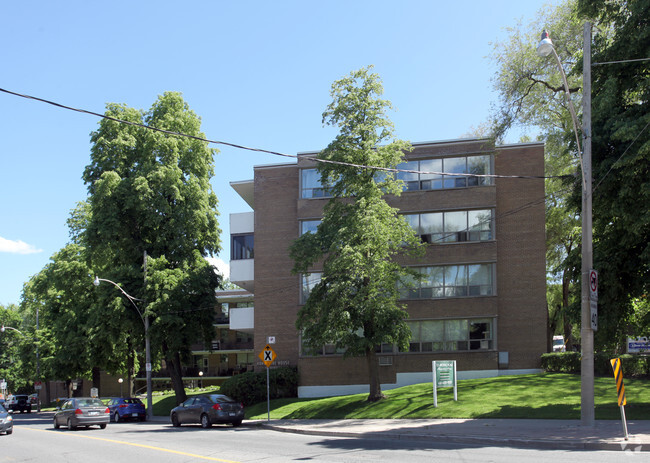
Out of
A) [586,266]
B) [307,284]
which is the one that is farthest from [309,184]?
[586,266]

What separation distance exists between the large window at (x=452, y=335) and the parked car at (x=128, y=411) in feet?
50.7

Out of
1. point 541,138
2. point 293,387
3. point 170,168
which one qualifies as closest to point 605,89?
point 541,138

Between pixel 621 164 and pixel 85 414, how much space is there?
76.3 ft

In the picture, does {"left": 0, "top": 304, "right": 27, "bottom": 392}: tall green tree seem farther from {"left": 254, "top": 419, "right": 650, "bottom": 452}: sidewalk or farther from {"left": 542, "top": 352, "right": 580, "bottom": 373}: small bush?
{"left": 254, "top": 419, "right": 650, "bottom": 452}: sidewalk

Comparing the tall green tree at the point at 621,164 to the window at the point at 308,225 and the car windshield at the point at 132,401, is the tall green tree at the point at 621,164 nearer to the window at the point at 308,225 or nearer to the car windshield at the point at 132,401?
the window at the point at 308,225

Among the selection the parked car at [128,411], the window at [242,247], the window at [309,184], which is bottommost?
the parked car at [128,411]

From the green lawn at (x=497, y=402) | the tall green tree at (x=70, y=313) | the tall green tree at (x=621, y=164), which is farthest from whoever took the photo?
the tall green tree at (x=70, y=313)

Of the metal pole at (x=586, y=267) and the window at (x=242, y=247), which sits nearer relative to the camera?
the metal pole at (x=586, y=267)

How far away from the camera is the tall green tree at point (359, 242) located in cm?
2402

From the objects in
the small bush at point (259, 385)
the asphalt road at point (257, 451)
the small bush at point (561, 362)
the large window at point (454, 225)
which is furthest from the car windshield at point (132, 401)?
the small bush at point (561, 362)

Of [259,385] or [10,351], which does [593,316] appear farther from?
[10,351]

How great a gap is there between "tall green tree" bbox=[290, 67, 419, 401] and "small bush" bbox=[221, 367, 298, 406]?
8.18 metres

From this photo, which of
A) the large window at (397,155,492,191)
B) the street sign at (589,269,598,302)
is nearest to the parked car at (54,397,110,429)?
the large window at (397,155,492,191)

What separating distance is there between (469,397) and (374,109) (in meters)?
12.3
